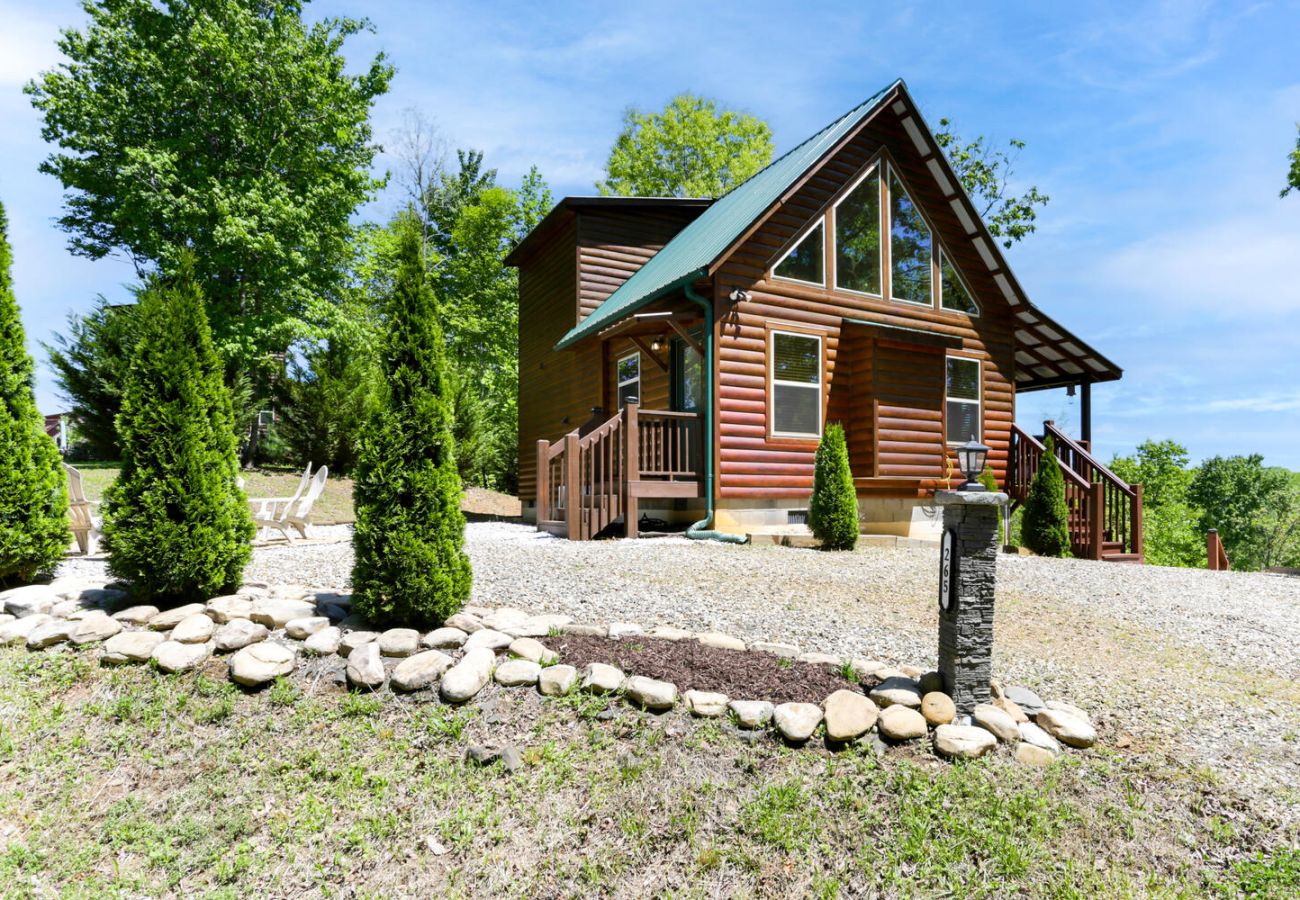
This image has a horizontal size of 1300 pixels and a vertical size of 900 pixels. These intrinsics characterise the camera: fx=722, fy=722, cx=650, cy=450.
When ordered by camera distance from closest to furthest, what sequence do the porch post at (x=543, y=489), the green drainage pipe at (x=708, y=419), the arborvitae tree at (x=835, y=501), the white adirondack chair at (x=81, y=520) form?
the white adirondack chair at (x=81, y=520) → the arborvitae tree at (x=835, y=501) → the green drainage pipe at (x=708, y=419) → the porch post at (x=543, y=489)

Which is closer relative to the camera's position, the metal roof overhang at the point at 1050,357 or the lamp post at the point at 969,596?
the lamp post at the point at 969,596

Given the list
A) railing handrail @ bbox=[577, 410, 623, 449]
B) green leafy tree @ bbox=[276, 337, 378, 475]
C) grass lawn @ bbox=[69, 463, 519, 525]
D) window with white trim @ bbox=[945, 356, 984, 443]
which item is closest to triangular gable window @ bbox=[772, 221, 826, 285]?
window with white trim @ bbox=[945, 356, 984, 443]

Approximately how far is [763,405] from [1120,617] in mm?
5223

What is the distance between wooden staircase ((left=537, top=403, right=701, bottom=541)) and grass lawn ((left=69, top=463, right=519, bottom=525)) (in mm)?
4737

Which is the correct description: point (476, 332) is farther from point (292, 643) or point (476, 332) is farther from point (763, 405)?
point (292, 643)

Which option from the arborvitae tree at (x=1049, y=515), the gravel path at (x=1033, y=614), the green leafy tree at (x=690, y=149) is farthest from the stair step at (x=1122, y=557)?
the green leafy tree at (x=690, y=149)

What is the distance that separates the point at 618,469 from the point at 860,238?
5.37 meters

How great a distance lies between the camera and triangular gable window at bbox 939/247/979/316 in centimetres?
1209

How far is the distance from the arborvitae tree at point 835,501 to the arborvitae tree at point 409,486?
18.0 ft

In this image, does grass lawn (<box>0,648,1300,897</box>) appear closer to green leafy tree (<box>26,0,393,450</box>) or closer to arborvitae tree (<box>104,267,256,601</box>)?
arborvitae tree (<box>104,267,256,601</box>)

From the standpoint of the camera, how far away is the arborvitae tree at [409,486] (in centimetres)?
427

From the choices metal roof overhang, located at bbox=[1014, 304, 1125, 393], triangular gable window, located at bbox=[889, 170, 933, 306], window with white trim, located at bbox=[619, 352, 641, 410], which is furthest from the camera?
metal roof overhang, located at bbox=[1014, 304, 1125, 393]

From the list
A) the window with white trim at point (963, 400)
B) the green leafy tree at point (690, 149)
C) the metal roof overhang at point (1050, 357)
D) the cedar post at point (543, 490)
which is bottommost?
the cedar post at point (543, 490)

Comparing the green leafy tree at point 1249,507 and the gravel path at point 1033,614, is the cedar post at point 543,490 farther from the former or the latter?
the green leafy tree at point 1249,507
